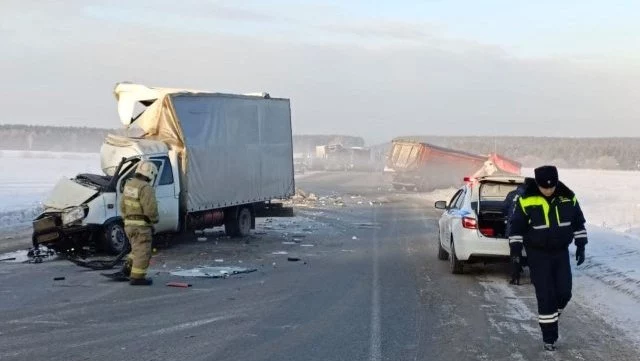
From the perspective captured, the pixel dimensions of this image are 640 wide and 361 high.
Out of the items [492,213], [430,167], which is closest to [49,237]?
[492,213]

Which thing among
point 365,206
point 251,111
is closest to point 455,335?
point 251,111

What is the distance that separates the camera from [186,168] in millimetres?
16203

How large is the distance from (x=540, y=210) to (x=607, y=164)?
9434cm

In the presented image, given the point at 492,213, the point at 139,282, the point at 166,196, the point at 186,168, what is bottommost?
the point at 139,282

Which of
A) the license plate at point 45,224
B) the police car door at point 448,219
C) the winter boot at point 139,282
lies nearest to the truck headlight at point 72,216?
the license plate at point 45,224

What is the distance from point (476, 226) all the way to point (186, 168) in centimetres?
687

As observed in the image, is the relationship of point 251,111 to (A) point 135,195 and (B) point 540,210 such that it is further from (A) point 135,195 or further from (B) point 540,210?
(B) point 540,210

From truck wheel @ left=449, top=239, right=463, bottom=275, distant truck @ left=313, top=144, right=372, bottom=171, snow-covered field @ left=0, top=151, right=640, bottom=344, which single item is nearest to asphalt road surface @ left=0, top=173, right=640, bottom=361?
truck wheel @ left=449, top=239, right=463, bottom=275

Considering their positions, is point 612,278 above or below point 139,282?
below

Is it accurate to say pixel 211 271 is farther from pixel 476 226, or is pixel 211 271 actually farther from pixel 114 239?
pixel 476 226

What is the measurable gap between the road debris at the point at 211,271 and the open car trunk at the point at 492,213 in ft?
13.0

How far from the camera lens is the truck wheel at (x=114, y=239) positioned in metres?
14.2

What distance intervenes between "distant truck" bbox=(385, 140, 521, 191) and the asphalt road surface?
2831 centimetres

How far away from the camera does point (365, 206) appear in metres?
30.8
